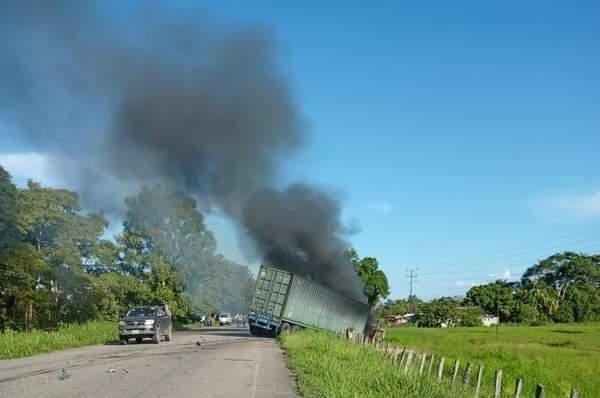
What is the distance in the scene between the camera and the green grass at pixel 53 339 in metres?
23.8

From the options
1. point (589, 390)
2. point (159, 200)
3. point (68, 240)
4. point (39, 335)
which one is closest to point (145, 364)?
point (39, 335)

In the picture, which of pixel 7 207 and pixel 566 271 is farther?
pixel 566 271

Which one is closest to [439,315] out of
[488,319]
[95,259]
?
[488,319]

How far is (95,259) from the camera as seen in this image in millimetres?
47062

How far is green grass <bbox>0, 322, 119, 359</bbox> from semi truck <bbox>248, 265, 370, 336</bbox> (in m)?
7.75

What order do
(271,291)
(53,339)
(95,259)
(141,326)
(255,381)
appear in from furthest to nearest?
(95,259) < (271,291) < (141,326) < (53,339) < (255,381)

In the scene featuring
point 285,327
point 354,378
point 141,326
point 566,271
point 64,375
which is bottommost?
point 64,375

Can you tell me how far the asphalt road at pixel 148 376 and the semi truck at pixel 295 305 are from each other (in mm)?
11582

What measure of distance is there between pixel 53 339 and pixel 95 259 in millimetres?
19859

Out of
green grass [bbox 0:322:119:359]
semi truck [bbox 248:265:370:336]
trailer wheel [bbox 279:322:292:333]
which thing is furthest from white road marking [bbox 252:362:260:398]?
trailer wheel [bbox 279:322:292:333]

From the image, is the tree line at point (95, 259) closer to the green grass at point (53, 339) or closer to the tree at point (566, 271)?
the green grass at point (53, 339)

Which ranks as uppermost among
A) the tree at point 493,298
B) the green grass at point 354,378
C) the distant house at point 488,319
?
the tree at point 493,298

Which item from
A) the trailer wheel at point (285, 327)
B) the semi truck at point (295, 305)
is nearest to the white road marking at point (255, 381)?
the semi truck at point (295, 305)

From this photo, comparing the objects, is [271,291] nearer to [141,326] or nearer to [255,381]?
[141,326]
